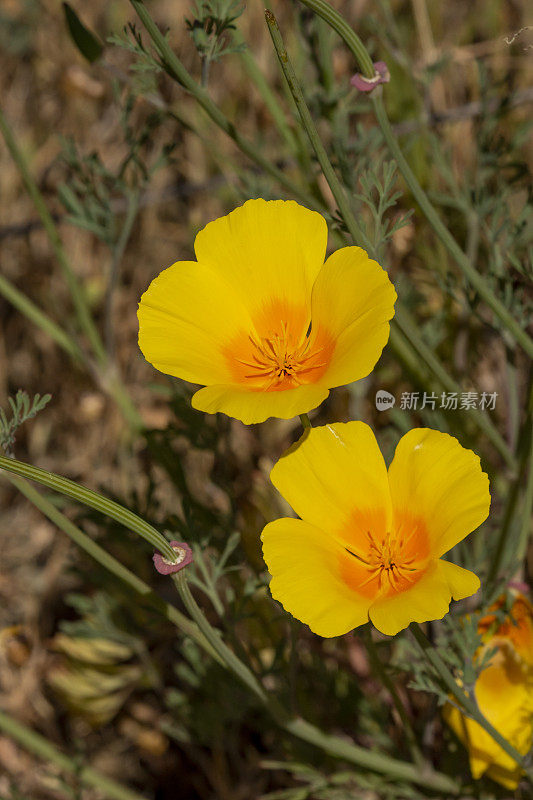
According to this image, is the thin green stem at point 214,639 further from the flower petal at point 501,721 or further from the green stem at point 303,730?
the flower petal at point 501,721

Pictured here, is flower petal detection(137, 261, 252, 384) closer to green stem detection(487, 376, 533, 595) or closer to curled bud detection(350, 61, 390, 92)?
curled bud detection(350, 61, 390, 92)

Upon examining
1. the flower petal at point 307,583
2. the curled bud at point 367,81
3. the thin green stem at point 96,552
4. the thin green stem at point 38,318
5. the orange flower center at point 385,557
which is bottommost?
the thin green stem at point 96,552

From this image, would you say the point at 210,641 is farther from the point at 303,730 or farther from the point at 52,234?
the point at 52,234

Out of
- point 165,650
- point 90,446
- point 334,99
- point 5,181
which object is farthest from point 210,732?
point 5,181

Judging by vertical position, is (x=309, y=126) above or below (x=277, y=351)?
above

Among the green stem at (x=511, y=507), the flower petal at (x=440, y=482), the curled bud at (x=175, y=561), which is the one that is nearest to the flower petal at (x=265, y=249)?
the flower petal at (x=440, y=482)

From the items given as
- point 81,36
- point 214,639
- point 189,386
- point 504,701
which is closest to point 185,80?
point 81,36
